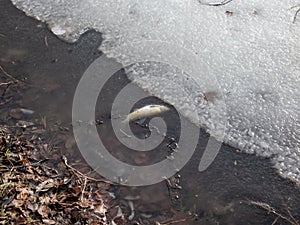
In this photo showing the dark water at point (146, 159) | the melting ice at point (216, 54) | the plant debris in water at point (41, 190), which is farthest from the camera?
the melting ice at point (216, 54)

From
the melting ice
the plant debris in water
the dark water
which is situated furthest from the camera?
the melting ice

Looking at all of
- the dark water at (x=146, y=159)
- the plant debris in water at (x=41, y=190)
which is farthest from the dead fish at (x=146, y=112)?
the plant debris in water at (x=41, y=190)

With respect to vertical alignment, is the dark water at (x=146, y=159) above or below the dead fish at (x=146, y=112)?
below

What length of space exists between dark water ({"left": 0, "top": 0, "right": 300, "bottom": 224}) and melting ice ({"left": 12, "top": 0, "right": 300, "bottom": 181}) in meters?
0.10

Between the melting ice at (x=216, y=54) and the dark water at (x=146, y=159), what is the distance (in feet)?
0.33

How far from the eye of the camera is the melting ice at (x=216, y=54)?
2529 mm

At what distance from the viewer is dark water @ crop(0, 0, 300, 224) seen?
222 centimetres

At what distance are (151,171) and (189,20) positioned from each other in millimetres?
1172

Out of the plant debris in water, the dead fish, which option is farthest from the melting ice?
the plant debris in water

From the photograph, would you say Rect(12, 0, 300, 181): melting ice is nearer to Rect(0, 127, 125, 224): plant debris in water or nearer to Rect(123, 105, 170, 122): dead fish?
Rect(123, 105, 170, 122): dead fish

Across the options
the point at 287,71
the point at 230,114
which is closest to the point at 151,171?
the point at 230,114

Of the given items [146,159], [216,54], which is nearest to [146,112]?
[146,159]

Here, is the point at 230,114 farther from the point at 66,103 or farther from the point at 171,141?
the point at 66,103

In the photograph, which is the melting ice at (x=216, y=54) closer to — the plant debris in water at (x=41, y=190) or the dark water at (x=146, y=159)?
the dark water at (x=146, y=159)
